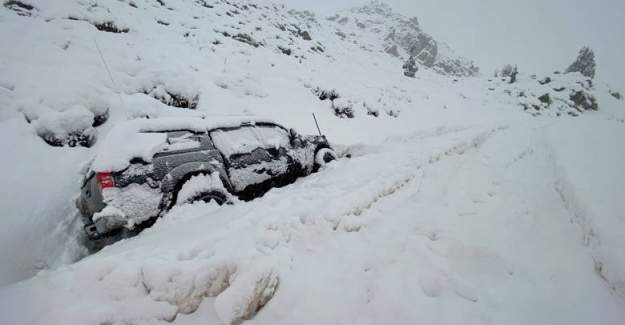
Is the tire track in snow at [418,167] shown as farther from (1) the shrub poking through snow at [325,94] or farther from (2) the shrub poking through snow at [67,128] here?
(1) the shrub poking through snow at [325,94]

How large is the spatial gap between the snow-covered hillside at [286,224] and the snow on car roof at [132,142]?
88 cm

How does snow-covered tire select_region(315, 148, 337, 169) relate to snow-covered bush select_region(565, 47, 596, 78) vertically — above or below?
below

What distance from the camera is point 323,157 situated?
6418 mm

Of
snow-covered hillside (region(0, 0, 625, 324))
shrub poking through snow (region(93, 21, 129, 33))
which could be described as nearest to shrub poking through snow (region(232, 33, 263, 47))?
snow-covered hillside (region(0, 0, 625, 324))

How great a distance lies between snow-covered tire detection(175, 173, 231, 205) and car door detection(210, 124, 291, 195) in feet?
1.04

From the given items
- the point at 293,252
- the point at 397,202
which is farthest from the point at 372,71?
the point at 293,252

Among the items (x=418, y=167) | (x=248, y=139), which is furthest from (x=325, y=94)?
(x=248, y=139)

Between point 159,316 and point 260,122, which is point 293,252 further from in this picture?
point 260,122

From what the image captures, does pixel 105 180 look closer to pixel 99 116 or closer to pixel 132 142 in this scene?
pixel 132 142

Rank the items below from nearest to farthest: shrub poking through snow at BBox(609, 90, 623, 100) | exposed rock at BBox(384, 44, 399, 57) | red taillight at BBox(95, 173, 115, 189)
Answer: red taillight at BBox(95, 173, 115, 189) < shrub poking through snow at BBox(609, 90, 623, 100) < exposed rock at BBox(384, 44, 399, 57)

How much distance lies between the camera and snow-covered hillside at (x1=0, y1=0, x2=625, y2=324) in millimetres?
1998

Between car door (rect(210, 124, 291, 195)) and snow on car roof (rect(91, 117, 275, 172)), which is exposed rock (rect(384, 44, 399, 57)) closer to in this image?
car door (rect(210, 124, 291, 195))

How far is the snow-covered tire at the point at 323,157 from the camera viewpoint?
636 centimetres

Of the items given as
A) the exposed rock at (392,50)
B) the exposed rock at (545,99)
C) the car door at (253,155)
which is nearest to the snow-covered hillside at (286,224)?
the car door at (253,155)
